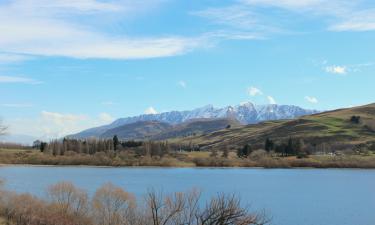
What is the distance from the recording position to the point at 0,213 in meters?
50.0

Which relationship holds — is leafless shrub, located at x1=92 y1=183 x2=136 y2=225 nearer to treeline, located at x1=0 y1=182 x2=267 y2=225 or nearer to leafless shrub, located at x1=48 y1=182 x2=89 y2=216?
treeline, located at x1=0 y1=182 x2=267 y2=225

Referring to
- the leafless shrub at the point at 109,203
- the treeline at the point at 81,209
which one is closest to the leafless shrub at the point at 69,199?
the treeline at the point at 81,209

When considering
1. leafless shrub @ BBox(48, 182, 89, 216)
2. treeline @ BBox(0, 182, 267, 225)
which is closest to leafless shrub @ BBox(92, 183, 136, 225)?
treeline @ BBox(0, 182, 267, 225)

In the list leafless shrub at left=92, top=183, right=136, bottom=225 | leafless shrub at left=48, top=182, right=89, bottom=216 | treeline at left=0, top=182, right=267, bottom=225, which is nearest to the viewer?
treeline at left=0, top=182, right=267, bottom=225

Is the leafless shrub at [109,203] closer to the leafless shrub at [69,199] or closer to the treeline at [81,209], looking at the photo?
the treeline at [81,209]

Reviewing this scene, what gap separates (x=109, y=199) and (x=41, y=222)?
844 centimetres

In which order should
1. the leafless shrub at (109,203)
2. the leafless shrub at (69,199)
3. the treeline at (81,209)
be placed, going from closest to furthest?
the treeline at (81,209) < the leafless shrub at (109,203) < the leafless shrub at (69,199)

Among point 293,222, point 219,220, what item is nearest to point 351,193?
point 293,222

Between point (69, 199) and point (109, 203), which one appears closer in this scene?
point (109, 203)

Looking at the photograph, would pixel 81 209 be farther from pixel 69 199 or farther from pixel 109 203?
pixel 69 199

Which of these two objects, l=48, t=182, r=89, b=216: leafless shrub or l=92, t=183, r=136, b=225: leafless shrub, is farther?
l=48, t=182, r=89, b=216: leafless shrub

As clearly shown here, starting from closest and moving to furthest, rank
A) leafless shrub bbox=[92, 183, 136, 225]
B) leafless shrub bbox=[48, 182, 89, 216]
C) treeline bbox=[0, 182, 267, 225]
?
treeline bbox=[0, 182, 267, 225] < leafless shrub bbox=[92, 183, 136, 225] < leafless shrub bbox=[48, 182, 89, 216]

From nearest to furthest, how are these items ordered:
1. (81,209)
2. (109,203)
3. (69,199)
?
(109,203), (81,209), (69,199)

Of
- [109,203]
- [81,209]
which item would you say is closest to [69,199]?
[81,209]
